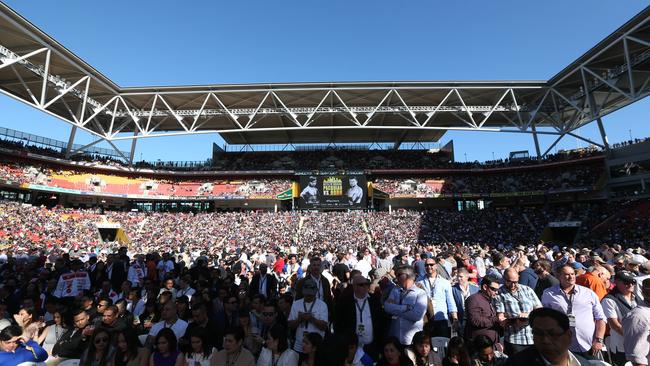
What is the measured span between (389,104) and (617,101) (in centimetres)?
1971

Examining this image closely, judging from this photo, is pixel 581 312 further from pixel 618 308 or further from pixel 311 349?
pixel 311 349

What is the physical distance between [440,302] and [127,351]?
4.39 metres

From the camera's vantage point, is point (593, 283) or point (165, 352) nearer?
point (165, 352)

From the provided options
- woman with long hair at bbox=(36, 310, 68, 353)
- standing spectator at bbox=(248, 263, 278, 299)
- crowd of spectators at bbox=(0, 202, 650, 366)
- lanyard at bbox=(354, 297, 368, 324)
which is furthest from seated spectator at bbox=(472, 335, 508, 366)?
woman with long hair at bbox=(36, 310, 68, 353)

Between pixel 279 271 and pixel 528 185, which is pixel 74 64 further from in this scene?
pixel 528 185

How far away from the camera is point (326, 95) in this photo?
29.9m

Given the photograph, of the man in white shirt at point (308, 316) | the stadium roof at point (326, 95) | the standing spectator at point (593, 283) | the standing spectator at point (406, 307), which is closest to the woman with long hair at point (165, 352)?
the man in white shirt at point (308, 316)

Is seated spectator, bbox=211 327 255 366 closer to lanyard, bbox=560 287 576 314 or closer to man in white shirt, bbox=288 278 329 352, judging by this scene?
man in white shirt, bbox=288 278 329 352

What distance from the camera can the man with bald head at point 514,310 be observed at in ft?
12.6

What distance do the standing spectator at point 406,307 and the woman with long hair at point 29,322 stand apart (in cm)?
524

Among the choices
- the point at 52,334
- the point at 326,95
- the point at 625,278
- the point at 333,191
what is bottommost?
the point at 52,334

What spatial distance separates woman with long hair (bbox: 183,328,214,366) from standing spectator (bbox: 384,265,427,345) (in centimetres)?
239

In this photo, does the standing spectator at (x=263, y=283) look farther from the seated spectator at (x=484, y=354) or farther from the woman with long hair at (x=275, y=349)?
the seated spectator at (x=484, y=354)

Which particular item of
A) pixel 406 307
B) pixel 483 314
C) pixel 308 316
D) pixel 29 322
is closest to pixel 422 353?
pixel 406 307
